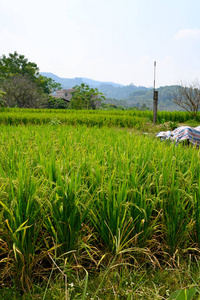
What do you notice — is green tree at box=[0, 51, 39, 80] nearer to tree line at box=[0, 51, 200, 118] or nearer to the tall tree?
tree line at box=[0, 51, 200, 118]

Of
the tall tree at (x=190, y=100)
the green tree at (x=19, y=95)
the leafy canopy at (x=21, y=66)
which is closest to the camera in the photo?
the tall tree at (x=190, y=100)

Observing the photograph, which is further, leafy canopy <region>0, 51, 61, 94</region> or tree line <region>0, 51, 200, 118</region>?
leafy canopy <region>0, 51, 61, 94</region>

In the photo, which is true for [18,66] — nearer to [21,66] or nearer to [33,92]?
[21,66]

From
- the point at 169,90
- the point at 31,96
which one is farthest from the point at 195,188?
the point at 169,90

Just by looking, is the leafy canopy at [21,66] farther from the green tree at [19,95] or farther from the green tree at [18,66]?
the green tree at [19,95]

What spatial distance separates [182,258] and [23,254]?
106cm

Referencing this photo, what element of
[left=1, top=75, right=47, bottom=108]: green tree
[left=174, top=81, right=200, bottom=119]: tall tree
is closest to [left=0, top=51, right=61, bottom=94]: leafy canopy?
[left=1, top=75, right=47, bottom=108]: green tree

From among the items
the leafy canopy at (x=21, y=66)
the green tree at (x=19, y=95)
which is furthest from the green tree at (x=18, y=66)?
the green tree at (x=19, y=95)

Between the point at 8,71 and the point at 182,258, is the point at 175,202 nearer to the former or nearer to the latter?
the point at 182,258

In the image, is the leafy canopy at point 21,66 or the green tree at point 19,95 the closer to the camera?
the green tree at point 19,95

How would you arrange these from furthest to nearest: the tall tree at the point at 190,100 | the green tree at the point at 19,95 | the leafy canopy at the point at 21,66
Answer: the leafy canopy at the point at 21,66 < the green tree at the point at 19,95 < the tall tree at the point at 190,100

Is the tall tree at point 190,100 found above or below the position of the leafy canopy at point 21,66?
below

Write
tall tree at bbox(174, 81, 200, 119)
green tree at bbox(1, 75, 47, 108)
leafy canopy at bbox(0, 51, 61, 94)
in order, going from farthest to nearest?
1. leafy canopy at bbox(0, 51, 61, 94)
2. green tree at bbox(1, 75, 47, 108)
3. tall tree at bbox(174, 81, 200, 119)

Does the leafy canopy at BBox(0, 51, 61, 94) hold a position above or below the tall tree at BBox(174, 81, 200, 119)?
above
